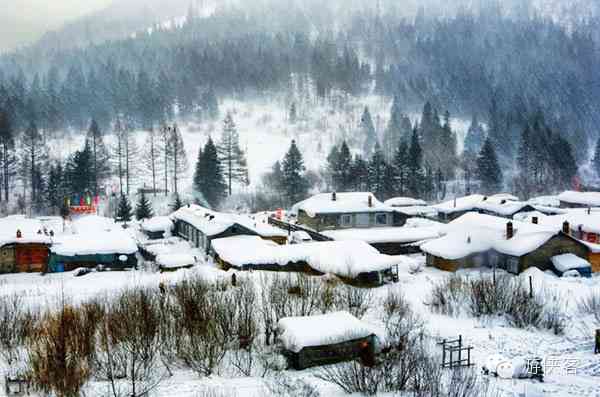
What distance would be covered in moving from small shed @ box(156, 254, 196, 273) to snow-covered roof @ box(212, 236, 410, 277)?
237 centimetres

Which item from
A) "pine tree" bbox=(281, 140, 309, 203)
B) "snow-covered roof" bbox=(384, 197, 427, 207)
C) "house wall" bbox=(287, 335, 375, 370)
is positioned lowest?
"house wall" bbox=(287, 335, 375, 370)

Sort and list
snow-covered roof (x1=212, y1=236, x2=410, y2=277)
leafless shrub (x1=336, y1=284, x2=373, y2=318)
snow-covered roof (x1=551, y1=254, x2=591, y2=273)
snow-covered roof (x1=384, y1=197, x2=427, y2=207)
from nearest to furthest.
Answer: leafless shrub (x1=336, y1=284, x2=373, y2=318) < snow-covered roof (x1=212, y1=236, x2=410, y2=277) < snow-covered roof (x1=551, y1=254, x2=591, y2=273) < snow-covered roof (x1=384, y1=197, x2=427, y2=207)

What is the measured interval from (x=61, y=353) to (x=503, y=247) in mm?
33575

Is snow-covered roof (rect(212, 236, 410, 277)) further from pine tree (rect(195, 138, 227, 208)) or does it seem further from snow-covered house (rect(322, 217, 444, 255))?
pine tree (rect(195, 138, 227, 208))

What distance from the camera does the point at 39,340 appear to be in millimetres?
18578

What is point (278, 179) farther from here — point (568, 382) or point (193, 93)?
point (568, 382)

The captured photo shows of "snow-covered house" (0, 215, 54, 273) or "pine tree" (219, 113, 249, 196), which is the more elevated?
"pine tree" (219, 113, 249, 196)

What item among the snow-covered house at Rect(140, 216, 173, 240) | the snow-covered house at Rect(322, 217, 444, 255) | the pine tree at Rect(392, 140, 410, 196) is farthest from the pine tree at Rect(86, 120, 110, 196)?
the pine tree at Rect(392, 140, 410, 196)

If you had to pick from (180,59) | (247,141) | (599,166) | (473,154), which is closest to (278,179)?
(247,141)

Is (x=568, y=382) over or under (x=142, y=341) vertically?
under

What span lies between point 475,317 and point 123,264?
2629cm

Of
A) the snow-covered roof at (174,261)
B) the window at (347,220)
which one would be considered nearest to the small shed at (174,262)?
the snow-covered roof at (174,261)

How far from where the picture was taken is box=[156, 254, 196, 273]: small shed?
3906 cm

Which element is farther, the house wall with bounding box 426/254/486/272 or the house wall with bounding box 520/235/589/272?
the house wall with bounding box 426/254/486/272
